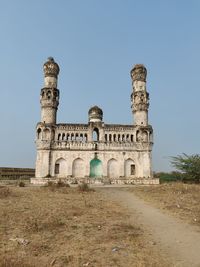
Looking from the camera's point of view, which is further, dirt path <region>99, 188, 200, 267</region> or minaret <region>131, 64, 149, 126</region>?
minaret <region>131, 64, 149, 126</region>

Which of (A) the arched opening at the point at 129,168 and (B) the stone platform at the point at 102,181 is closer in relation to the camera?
(B) the stone platform at the point at 102,181

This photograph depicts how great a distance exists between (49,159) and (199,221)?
30081 millimetres

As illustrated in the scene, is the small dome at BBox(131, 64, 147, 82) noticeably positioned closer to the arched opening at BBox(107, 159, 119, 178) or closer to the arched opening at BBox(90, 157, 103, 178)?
the arched opening at BBox(107, 159, 119, 178)

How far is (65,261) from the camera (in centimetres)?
530

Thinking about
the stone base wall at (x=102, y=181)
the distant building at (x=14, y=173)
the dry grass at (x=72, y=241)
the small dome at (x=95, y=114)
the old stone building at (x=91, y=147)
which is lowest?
the dry grass at (x=72, y=241)

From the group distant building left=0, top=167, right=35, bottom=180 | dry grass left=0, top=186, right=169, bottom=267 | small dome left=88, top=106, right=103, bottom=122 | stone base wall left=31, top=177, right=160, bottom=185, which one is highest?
small dome left=88, top=106, right=103, bottom=122

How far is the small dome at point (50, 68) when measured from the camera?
1581 inches

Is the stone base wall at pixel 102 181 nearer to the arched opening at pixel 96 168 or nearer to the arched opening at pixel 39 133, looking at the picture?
the arched opening at pixel 96 168

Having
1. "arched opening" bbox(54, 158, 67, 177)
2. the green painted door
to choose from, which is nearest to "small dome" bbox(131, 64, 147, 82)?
the green painted door

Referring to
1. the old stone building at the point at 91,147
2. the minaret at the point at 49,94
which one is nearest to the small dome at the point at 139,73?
the old stone building at the point at 91,147

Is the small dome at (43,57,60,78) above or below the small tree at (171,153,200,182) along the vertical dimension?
above

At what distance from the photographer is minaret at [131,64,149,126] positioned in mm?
39094

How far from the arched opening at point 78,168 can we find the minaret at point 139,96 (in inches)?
449

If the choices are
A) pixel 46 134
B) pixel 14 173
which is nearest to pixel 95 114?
pixel 46 134
